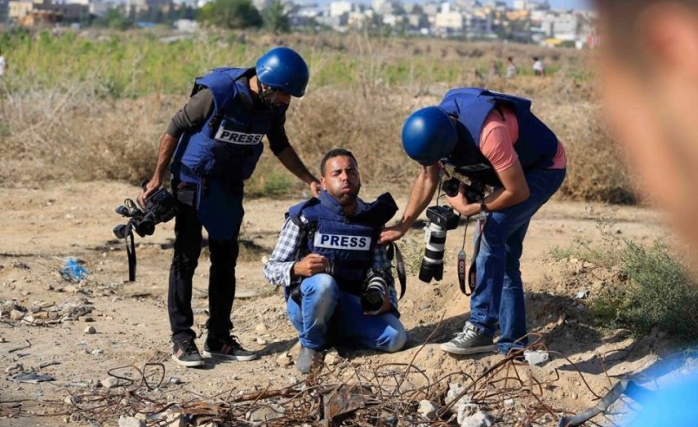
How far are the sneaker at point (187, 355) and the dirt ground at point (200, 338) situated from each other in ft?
0.20

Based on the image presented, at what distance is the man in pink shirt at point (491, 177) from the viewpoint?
219 inches

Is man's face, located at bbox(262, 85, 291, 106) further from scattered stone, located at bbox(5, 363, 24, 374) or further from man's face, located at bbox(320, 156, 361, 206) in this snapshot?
scattered stone, located at bbox(5, 363, 24, 374)

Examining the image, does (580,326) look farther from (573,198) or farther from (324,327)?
(573,198)

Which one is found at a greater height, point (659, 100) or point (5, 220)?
point (659, 100)

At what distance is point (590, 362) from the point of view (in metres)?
6.38

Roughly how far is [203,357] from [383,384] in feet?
4.17

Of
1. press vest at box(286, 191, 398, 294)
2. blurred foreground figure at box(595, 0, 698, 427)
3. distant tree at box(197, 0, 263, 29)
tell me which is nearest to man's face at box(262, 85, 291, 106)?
press vest at box(286, 191, 398, 294)

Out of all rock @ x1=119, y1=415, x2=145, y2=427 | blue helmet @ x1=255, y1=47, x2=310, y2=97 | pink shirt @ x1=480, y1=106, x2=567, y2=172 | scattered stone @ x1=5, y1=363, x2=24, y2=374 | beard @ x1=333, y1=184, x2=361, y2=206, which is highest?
blue helmet @ x1=255, y1=47, x2=310, y2=97

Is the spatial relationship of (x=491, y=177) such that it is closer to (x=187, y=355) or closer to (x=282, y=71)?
(x=282, y=71)

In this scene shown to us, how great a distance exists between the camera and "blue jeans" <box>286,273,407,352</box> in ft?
20.3

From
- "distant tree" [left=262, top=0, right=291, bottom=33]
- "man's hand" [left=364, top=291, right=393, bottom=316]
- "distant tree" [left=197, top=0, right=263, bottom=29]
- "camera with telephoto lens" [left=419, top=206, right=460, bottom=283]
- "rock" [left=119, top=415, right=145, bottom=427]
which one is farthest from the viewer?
"distant tree" [left=197, top=0, right=263, bottom=29]

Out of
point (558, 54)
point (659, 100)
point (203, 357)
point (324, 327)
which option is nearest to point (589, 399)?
point (324, 327)

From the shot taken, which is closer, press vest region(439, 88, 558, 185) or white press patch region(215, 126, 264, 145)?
press vest region(439, 88, 558, 185)

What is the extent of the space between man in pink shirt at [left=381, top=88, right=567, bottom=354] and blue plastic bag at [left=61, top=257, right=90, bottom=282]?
3424 millimetres
